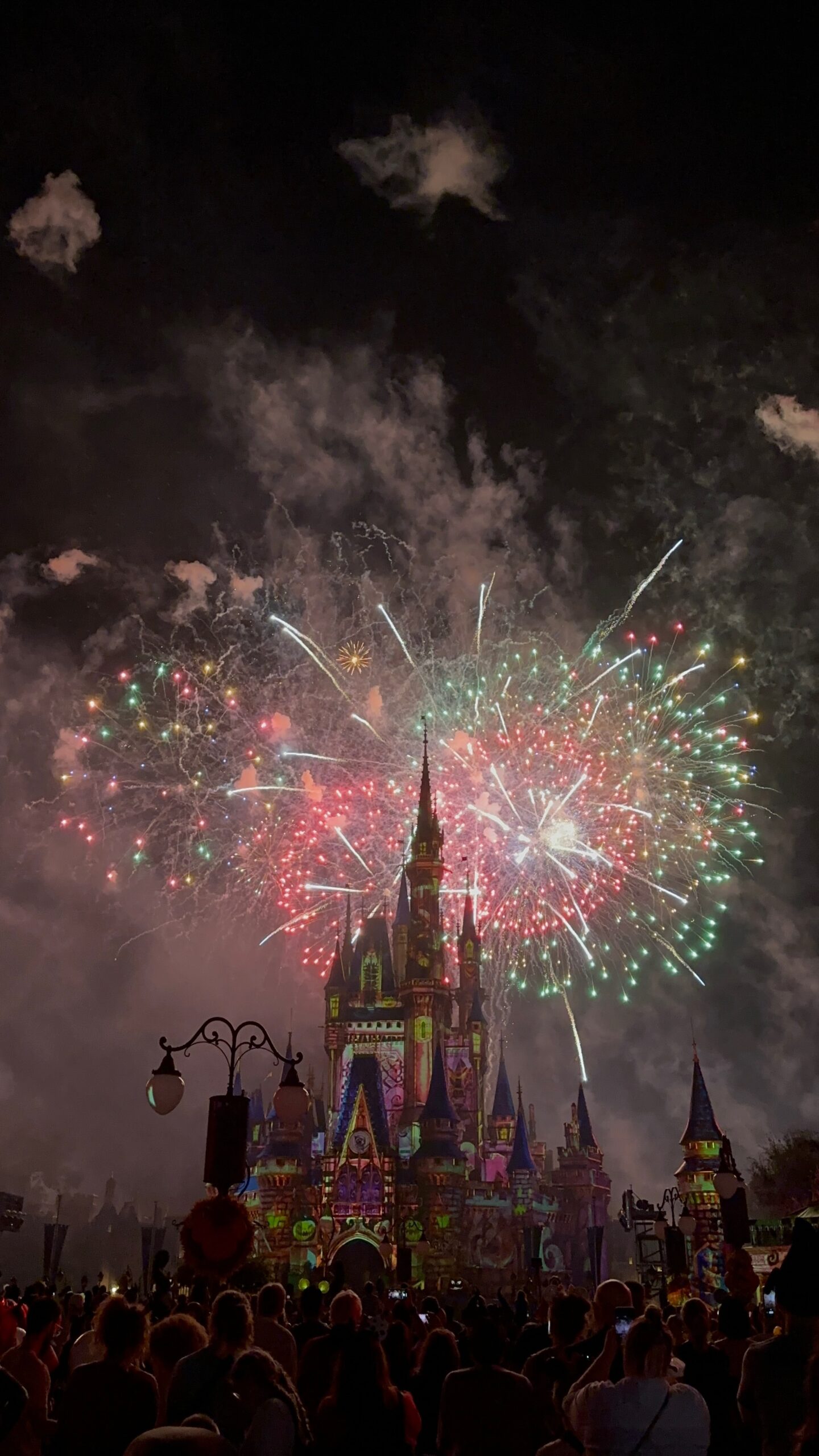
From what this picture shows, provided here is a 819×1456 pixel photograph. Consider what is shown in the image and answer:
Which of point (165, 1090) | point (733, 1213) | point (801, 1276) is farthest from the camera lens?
point (733, 1213)

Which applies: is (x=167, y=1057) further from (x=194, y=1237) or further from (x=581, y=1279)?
(x=581, y=1279)

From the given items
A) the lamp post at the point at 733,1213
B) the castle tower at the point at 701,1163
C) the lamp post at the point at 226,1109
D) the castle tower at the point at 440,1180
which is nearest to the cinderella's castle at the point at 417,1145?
the castle tower at the point at 440,1180

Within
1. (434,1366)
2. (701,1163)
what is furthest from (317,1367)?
(701,1163)

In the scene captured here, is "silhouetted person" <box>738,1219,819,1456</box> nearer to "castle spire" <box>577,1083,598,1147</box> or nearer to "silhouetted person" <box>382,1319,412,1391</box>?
"silhouetted person" <box>382,1319,412,1391</box>

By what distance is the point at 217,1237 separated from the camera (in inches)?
354

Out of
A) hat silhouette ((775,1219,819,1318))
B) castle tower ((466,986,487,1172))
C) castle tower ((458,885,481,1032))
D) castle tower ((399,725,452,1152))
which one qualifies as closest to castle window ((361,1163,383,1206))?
castle tower ((399,725,452,1152))

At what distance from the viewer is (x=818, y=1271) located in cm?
581

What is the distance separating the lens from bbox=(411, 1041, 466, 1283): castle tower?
59031 mm

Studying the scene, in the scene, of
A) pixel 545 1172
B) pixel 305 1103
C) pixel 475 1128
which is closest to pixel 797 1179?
pixel 545 1172

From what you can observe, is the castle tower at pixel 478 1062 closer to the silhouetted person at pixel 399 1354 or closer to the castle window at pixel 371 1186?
the castle window at pixel 371 1186

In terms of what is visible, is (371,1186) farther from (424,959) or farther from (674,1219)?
(674,1219)

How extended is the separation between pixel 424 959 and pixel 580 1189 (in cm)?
2191

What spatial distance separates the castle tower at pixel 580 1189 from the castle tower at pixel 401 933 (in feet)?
62.3

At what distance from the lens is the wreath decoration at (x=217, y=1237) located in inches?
356
